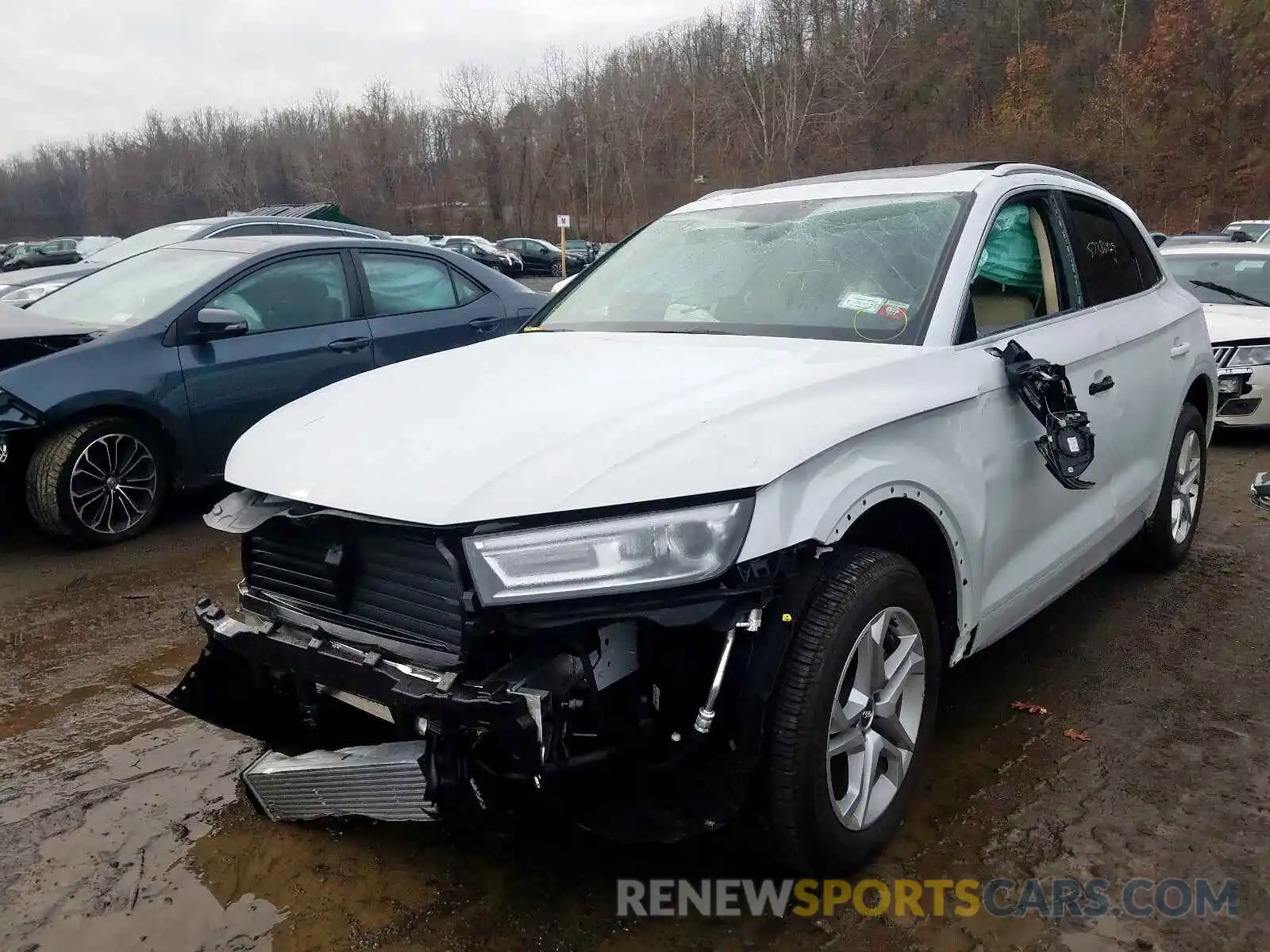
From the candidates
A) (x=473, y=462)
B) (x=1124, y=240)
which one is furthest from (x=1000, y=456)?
(x=1124, y=240)

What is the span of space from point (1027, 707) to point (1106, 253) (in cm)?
177

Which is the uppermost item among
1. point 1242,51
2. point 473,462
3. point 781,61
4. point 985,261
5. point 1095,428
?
point 781,61

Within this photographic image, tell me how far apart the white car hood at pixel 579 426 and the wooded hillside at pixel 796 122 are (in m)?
40.3

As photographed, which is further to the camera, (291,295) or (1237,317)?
(1237,317)

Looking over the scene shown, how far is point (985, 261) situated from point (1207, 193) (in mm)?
40311

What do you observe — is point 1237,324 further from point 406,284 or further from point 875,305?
point 406,284

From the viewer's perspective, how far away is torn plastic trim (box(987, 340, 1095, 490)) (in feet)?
9.07

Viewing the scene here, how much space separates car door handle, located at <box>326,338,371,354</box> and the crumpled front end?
11.7 feet

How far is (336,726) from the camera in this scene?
2371mm

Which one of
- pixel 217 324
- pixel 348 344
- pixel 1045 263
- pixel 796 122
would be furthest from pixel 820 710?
pixel 796 122

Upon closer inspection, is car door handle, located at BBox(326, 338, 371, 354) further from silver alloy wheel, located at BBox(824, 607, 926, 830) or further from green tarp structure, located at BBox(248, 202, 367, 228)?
green tarp structure, located at BBox(248, 202, 367, 228)

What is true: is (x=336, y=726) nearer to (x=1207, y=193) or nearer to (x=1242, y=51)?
(x=1207, y=193)

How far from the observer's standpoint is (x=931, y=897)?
234 centimetres

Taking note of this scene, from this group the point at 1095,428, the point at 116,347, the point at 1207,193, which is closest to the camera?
the point at 1095,428
